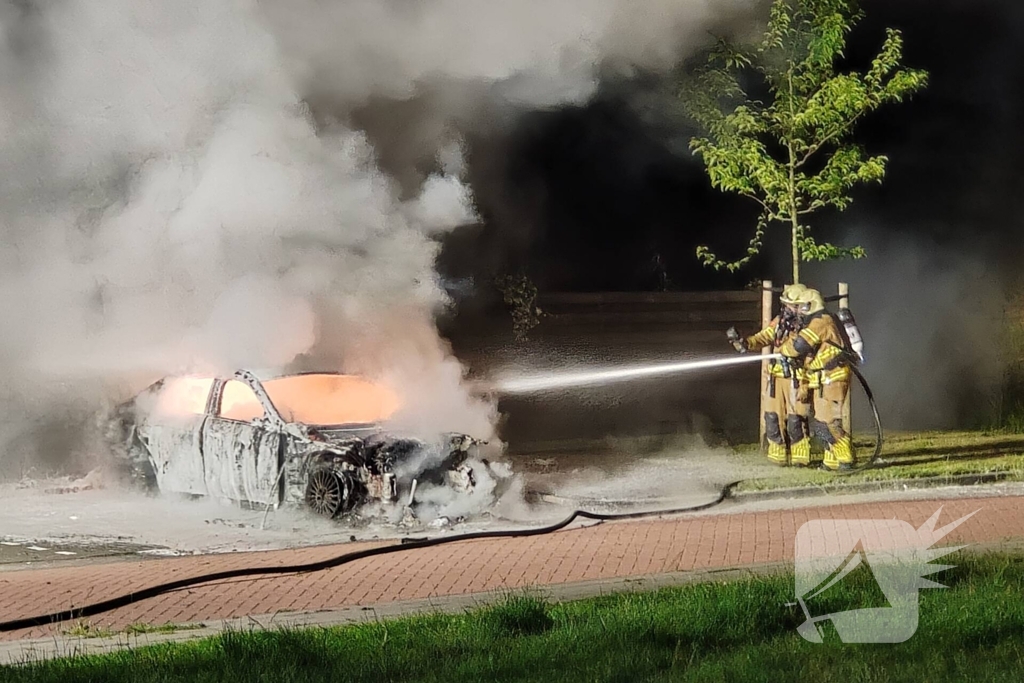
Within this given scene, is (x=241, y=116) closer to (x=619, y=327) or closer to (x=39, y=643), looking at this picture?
(x=619, y=327)

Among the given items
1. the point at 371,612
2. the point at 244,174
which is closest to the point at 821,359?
the point at 244,174

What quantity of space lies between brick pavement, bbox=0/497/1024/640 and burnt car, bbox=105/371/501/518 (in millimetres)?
861

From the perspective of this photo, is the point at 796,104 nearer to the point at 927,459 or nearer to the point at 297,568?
the point at 927,459

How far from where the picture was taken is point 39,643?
21.2 ft

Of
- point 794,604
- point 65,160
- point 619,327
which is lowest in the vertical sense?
point 794,604

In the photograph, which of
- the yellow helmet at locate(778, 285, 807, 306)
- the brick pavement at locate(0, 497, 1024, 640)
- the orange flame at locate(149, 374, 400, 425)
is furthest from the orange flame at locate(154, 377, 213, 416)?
the yellow helmet at locate(778, 285, 807, 306)

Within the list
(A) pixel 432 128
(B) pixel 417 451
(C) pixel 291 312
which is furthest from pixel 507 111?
(B) pixel 417 451

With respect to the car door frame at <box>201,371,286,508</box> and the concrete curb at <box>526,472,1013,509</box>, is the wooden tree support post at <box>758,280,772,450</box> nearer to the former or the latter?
the concrete curb at <box>526,472,1013,509</box>

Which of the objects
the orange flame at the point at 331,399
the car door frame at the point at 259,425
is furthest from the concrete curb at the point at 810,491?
the car door frame at the point at 259,425

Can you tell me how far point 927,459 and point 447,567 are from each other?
7416 mm

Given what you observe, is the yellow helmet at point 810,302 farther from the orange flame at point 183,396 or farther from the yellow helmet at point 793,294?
the orange flame at point 183,396

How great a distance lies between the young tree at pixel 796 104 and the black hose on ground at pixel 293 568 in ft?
13.2

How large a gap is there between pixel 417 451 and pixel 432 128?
561cm

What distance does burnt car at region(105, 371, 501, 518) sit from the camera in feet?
33.3
